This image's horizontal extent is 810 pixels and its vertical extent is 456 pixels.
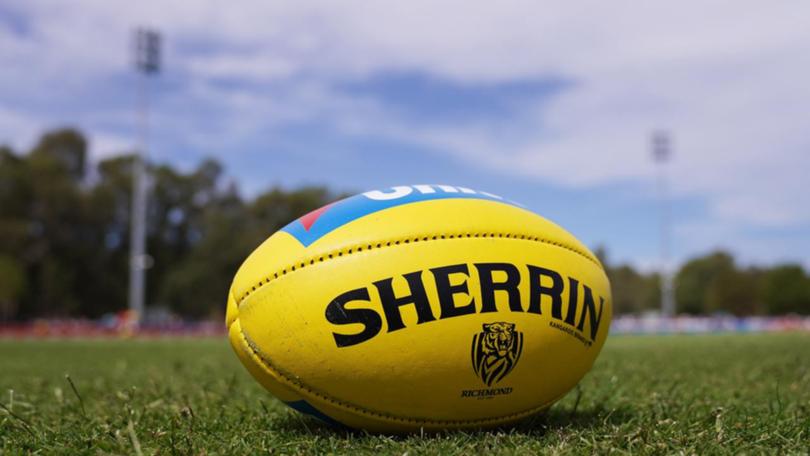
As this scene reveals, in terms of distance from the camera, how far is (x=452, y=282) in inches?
95.6

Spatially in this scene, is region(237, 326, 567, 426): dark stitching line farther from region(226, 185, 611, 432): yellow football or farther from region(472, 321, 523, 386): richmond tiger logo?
region(472, 321, 523, 386): richmond tiger logo

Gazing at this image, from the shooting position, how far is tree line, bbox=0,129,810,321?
3784 cm

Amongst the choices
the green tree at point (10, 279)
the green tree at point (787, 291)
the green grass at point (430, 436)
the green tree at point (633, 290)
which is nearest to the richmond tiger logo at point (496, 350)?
the green grass at point (430, 436)

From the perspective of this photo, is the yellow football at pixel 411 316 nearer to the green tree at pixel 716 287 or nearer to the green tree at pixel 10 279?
the green tree at pixel 10 279

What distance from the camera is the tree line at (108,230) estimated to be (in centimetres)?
3784

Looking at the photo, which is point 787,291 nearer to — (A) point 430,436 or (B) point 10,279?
(B) point 10,279

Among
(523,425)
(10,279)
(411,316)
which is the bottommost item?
(10,279)

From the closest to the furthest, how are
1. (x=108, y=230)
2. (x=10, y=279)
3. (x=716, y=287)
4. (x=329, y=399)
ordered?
1. (x=329, y=399)
2. (x=10, y=279)
3. (x=108, y=230)
4. (x=716, y=287)

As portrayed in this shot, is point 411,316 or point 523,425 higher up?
point 411,316

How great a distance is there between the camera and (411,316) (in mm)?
2385

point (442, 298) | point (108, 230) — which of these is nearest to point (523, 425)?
point (442, 298)

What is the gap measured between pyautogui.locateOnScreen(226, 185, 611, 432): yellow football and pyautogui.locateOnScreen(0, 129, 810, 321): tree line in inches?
1391

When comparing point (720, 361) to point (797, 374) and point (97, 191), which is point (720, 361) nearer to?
point (797, 374)

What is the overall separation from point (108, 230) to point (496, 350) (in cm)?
4316
